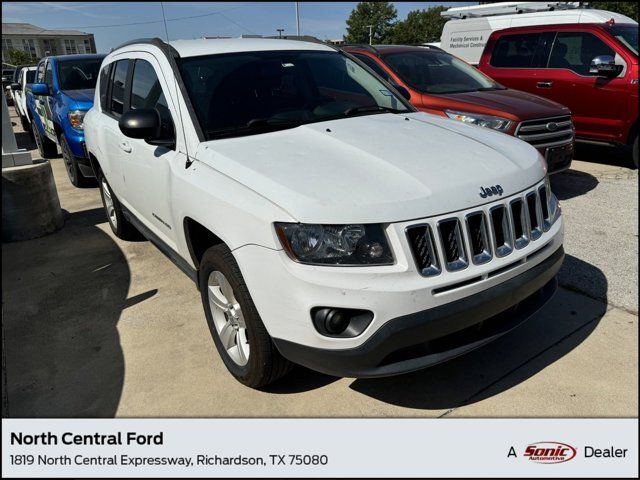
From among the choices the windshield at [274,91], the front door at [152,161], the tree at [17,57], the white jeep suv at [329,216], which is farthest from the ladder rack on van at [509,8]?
the tree at [17,57]

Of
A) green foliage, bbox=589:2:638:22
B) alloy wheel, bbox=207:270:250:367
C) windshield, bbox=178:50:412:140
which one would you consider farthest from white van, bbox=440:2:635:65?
green foliage, bbox=589:2:638:22

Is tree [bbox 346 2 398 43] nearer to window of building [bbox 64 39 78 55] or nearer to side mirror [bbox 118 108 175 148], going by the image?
window of building [bbox 64 39 78 55]

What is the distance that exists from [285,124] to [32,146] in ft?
33.2

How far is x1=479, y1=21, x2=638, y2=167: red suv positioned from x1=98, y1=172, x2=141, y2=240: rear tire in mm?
6339

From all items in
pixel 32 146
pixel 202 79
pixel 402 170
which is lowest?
pixel 32 146

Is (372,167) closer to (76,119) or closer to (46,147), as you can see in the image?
(76,119)

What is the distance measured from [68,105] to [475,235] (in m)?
6.13

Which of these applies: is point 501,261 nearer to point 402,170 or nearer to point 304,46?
point 402,170

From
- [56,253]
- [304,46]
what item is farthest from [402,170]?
[56,253]

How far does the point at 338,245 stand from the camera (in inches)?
81.5

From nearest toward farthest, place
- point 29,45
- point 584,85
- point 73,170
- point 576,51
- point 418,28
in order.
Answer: point 73,170 → point 584,85 → point 576,51 → point 29,45 → point 418,28

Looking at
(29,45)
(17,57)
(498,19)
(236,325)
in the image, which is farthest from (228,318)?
(29,45)

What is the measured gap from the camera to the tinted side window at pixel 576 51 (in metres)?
7.10

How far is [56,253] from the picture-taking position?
480cm
